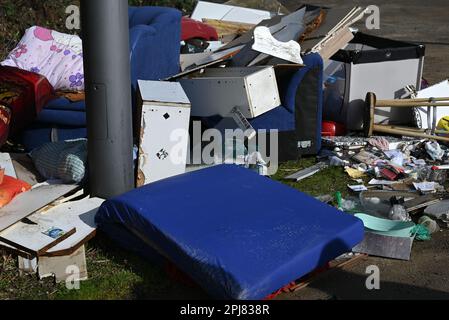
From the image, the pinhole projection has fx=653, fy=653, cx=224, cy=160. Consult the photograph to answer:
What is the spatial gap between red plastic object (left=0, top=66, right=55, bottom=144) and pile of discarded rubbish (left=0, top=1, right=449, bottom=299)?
12 mm

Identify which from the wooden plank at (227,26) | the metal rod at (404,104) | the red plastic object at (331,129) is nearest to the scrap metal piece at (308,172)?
the red plastic object at (331,129)

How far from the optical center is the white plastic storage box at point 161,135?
15.2ft

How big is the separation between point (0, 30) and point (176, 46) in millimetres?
2484

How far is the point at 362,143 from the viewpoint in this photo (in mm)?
5957

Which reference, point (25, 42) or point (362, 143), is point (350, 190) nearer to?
point (362, 143)

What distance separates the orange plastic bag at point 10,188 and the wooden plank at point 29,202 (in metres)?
0.03

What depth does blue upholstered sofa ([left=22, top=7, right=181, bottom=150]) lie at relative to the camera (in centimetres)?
537

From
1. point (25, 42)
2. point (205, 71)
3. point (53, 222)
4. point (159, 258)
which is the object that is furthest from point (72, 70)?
point (159, 258)

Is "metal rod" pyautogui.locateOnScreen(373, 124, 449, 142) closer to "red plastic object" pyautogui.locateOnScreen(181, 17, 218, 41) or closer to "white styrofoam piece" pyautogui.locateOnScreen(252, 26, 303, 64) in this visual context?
"white styrofoam piece" pyautogui.locateOnScreen(252, 26, 303, 64)

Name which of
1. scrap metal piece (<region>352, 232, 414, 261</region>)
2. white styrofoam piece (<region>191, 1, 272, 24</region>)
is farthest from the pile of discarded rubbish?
white styrofoam piece (<region>191, 1, 272, 24</region>)

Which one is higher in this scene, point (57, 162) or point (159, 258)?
point (57, 162)

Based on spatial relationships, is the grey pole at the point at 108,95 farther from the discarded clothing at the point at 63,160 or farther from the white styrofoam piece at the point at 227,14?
the white styrofoam piece at the point at 227,14

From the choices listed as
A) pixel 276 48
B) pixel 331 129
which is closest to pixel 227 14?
pixel 331 129

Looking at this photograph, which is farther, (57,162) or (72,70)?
(72,70)
